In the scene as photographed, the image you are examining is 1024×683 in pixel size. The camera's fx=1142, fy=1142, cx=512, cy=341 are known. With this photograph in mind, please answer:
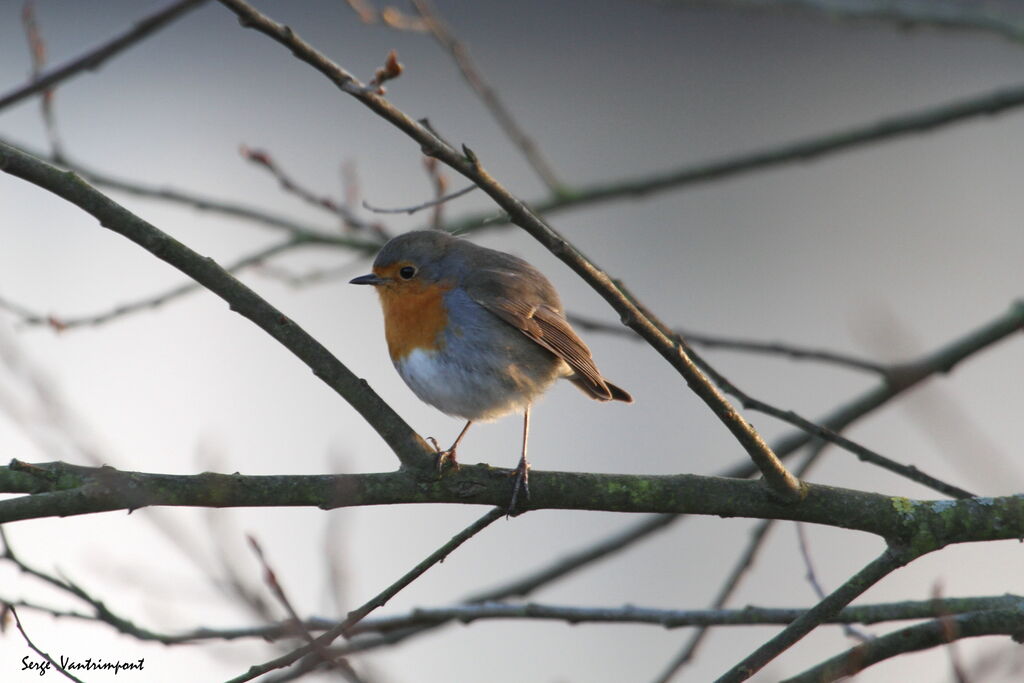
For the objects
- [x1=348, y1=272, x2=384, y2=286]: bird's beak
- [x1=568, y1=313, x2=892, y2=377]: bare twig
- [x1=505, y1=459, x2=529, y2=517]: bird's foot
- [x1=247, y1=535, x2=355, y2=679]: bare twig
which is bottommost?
[x1=247, y1=535, x2=355, y2=679]: bare twig

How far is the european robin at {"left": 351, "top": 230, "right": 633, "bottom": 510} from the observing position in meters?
3.33

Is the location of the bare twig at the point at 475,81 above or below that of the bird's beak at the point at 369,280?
above

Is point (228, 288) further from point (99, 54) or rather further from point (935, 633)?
point (935, 633)

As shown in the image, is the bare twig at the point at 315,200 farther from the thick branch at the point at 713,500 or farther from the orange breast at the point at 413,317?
the thick branch at the point at 713,500

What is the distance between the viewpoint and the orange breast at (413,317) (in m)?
3.38

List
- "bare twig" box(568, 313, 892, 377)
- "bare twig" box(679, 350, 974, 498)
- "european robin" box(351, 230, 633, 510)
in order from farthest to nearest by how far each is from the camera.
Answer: "european robin" box(351, 230, 633, 510)
"bare twig" box(568, 313, 892, 377)
"bare twig" box(679, 350, 974, 498)

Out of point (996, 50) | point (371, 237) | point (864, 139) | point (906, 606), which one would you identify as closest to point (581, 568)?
point (906, 606)

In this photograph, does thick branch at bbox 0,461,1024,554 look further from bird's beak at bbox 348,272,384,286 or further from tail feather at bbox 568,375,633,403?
bird's beak at bbox 348,272,384,286

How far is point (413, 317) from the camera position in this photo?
3.44 metres

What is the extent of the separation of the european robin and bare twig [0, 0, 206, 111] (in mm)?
1551

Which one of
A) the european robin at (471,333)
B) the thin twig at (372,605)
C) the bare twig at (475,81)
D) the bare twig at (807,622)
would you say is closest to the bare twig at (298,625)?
the thin twig at (372,605)

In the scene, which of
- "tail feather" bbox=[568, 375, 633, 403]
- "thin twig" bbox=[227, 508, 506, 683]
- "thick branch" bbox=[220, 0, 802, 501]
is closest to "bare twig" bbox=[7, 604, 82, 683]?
"thin twig" bbox=[227, 508, 506, 683]

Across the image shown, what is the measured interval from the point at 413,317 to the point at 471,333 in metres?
0.20

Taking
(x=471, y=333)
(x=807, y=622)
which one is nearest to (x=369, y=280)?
(x=471, y=333)
